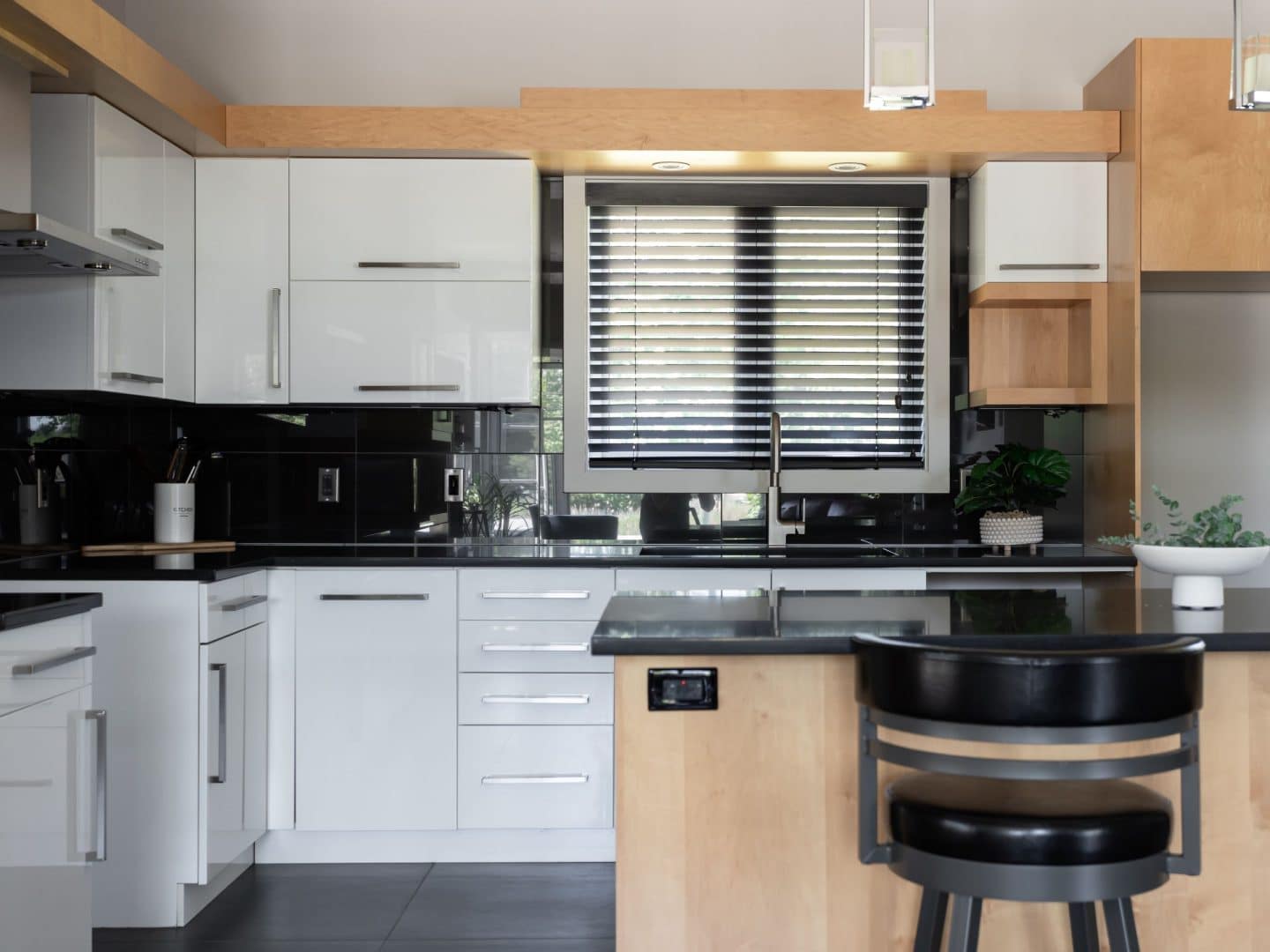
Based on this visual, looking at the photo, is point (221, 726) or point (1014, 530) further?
point (1014, 530)

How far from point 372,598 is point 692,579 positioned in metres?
0.97

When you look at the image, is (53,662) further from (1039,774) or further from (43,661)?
(1039,774)

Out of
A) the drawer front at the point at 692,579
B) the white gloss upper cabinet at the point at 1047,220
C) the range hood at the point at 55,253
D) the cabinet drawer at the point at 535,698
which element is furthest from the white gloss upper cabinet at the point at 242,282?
the white gloss upper cabinet at the point at 1047,220

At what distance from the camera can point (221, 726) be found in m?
2.97

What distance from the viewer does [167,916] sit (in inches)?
112

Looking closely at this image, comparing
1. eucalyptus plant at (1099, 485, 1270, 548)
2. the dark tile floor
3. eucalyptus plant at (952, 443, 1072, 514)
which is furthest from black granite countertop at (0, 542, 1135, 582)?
eucalyptus plant at (1099, 485, 1270, 548)

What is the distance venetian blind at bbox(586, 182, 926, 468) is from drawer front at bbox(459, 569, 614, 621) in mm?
731

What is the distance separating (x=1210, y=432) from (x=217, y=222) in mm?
3596

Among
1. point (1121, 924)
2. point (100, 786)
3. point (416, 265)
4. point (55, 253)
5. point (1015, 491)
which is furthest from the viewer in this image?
point (1015, 491)

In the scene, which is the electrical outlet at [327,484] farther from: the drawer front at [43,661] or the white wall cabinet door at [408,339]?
the drawer front at [43,661]

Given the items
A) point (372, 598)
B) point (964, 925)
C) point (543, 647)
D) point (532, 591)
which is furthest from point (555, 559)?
point (964, 925)

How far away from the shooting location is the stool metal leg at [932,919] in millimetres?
1647

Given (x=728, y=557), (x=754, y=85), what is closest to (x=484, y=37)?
(x=754, y=85)

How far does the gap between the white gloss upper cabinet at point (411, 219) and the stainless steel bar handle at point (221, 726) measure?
1354 mm
